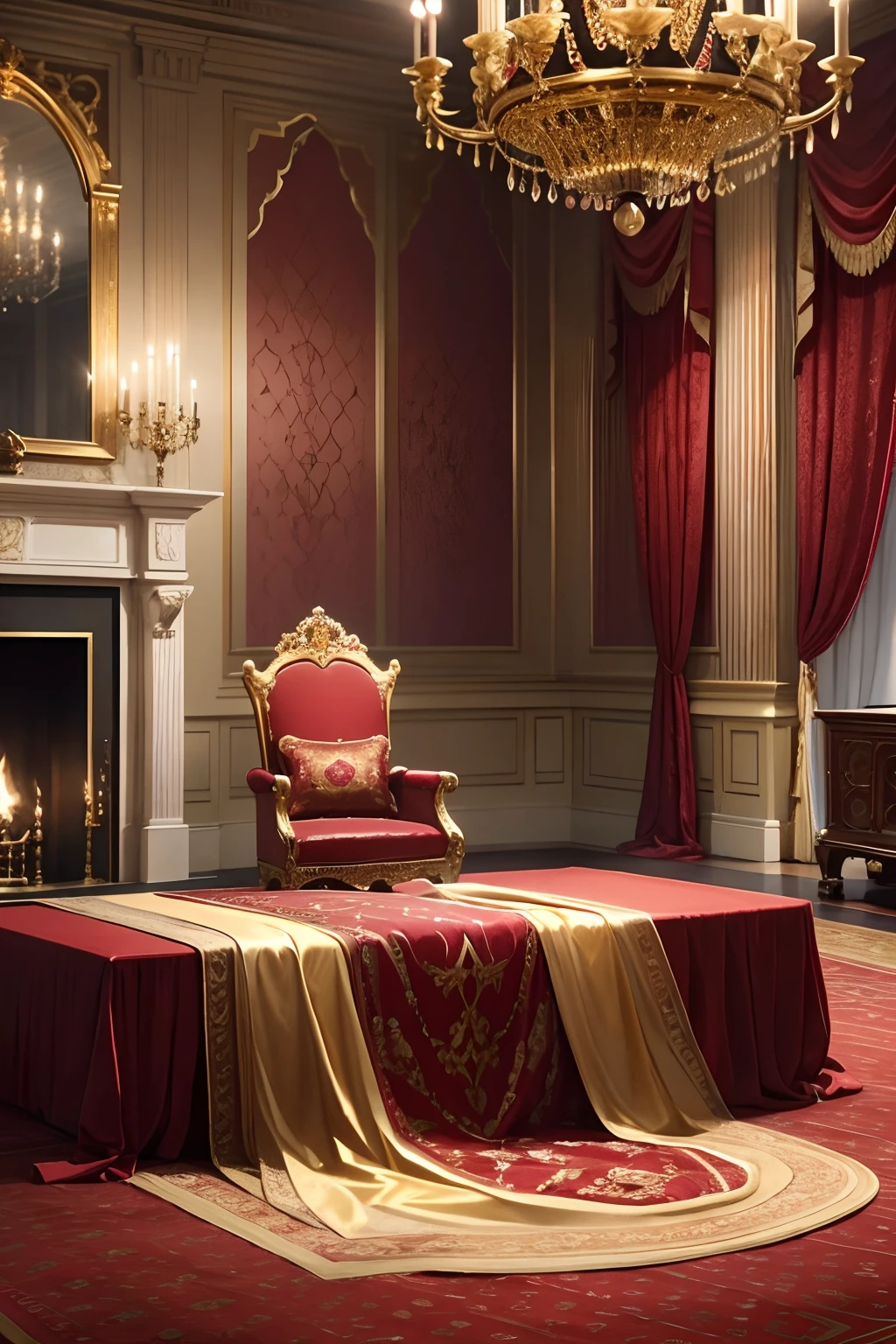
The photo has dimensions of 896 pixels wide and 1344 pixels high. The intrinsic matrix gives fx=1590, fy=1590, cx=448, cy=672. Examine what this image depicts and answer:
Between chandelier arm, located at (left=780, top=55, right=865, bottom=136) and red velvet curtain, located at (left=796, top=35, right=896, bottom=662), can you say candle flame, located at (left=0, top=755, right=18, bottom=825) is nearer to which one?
red velvet curtain, located at (left=796, top=35, right=896, bottom=662)

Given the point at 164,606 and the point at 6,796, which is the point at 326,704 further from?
the point at 6,796

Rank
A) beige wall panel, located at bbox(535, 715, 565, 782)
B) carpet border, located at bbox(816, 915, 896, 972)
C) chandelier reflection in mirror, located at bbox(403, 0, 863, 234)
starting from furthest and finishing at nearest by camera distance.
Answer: beige wall panel, located at bbox(535, 715, 565, 782) < carpet border, located at bbox(816, 915, 896, 972) < chandelier reflection in mirror, located at bbox(403, 0, 863, 234)

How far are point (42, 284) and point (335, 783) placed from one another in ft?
9.10

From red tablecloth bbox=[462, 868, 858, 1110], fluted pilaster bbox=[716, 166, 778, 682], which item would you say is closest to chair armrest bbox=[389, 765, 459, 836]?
red tablecloth bbox=[462, 868, 858, 1110]

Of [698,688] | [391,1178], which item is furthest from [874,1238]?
[698,688]

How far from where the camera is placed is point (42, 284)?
7.05 m

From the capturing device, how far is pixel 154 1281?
252 centimetres

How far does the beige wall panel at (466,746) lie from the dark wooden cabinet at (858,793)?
2.06 meters

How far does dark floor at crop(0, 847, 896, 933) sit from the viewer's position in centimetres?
623

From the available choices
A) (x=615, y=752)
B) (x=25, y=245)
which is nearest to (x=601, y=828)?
(x=615, y=752)

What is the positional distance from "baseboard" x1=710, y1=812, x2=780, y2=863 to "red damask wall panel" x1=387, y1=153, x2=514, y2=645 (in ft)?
5.20

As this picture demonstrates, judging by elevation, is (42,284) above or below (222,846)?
above

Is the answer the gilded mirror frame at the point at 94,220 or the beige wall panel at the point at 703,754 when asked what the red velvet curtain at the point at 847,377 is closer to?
the beige wall panel at the point at 703,754

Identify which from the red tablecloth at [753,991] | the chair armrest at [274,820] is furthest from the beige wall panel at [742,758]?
the red tablecloth at [753,991]
